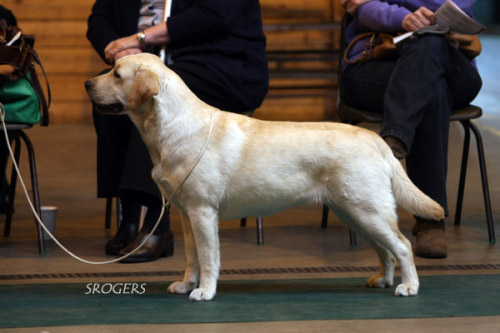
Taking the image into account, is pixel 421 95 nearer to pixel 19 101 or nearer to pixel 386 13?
pixel 386 13

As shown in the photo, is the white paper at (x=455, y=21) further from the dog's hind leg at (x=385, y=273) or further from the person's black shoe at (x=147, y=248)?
the person's black shoe at (x=147, y=248)

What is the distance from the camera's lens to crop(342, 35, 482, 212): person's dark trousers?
298 cm

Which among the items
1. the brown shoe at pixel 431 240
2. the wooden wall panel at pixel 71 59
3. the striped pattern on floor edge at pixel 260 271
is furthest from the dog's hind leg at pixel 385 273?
the wooden wall panel at pixel 71 59

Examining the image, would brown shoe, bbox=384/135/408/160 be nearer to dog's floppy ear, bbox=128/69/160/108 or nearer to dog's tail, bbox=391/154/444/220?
dog's tail, bbox=391/154/444/220

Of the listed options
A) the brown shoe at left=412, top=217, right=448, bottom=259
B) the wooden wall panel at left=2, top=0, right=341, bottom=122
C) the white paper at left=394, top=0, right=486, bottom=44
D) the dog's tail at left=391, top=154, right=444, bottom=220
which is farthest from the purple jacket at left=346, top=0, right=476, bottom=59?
the wooden wall panel at left=2, top=0, right=341, bottom=122

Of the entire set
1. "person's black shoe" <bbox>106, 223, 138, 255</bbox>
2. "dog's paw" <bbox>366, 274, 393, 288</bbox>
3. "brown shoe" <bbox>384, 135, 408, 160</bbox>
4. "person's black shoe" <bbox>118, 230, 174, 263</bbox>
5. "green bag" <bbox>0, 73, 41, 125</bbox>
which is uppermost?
"green bag" <bbox>0, 73, 41, 125</bbox>

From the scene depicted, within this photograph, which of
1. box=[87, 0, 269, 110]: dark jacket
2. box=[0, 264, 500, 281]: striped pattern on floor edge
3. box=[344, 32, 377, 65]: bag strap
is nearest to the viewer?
box=[0, 264, 500, 281]: striped pattern on floor edge

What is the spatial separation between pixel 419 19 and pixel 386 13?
0.16 metres

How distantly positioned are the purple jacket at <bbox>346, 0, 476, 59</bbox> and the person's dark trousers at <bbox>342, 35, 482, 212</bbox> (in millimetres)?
176

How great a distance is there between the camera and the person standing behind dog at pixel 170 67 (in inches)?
119

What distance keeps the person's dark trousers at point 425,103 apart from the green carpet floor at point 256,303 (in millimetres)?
556

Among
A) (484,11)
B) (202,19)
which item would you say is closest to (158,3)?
(202,19)

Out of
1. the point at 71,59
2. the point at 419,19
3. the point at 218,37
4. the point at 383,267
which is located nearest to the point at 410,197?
the point at 383,267

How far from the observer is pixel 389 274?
250 centimetres
